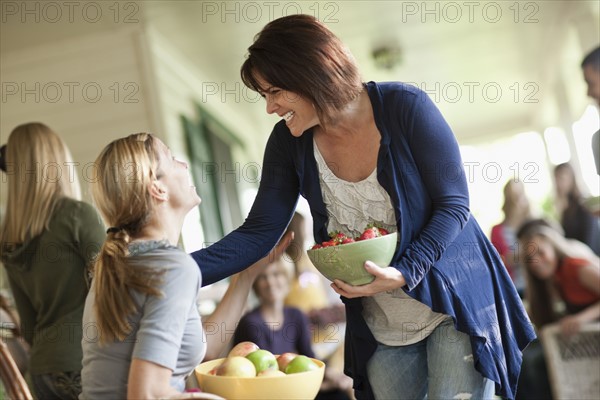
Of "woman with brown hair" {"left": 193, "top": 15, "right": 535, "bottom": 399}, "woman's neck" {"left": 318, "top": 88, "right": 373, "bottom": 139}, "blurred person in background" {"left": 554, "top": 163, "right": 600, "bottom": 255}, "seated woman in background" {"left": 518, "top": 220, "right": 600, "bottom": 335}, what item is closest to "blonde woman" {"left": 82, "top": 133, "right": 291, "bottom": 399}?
"woman with brown hair" {"left": 193, "top": 15, "right": 535, "bottom": 399}

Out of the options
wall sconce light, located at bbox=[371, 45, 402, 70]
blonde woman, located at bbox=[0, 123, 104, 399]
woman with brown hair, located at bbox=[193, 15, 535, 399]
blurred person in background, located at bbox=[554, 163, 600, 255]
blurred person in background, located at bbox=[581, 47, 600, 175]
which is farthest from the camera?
wall sconce light, located at bbox=[371, 45, 402, 70]

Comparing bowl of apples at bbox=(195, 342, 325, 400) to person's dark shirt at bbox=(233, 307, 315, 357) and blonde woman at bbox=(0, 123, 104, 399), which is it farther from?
person's dark shirt at bbox=(233, 307, 315, 357)

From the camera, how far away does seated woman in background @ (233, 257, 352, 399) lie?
3322mm

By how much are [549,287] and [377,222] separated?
2.45 m

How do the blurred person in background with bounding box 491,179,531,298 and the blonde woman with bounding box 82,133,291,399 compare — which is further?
the blurred person in background with bounding box 491,179,531,298

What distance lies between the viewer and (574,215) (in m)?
4.55

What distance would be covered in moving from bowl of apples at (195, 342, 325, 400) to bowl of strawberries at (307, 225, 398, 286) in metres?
0.19

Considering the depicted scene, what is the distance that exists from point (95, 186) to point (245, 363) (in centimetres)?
47

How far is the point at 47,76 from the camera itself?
15.9ft

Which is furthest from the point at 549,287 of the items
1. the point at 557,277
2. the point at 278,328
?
the point at 278,328

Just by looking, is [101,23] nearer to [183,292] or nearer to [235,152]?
[235,152]

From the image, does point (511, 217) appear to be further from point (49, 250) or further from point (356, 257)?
point (356, 257)

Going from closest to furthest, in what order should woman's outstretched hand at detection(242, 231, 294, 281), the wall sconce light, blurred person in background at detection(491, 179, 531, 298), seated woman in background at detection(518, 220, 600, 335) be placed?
woman's outstretched hand at detection(242, 231, 294, 281) → seated woman in background at detection(518, 220, 600, 335) → blurred person in background at detection(491, 179, 531, 298) → the wall sconce light

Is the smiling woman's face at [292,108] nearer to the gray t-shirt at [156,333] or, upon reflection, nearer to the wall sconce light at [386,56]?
the gray t-shirt at [156,333]
